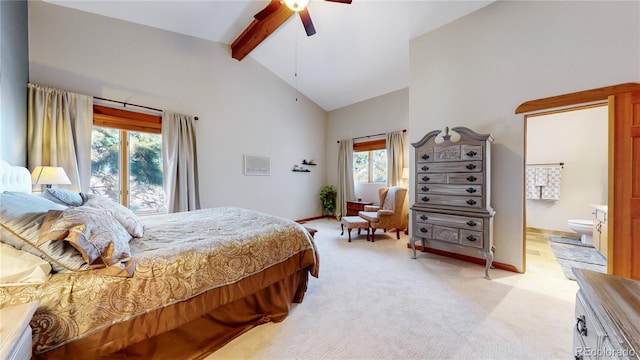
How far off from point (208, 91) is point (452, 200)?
4.24 m

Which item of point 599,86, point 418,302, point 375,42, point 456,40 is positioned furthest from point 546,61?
point 418,302

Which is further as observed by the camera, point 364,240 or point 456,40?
point 364,240

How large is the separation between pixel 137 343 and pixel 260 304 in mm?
759

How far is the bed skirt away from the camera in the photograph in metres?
1.11

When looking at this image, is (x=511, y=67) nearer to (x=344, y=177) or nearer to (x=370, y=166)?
(x=370, y=166)

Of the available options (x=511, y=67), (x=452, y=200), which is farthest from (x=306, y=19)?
(x=452, y=200)

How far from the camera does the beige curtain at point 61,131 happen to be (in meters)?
2.57

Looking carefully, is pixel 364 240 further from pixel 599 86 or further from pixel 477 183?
pixel 599 86

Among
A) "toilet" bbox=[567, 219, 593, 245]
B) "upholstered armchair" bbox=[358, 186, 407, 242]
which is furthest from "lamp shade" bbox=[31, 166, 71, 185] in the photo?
"toilet" bbox=[567, 219, 593, 245]

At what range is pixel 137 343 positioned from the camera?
1271 mm

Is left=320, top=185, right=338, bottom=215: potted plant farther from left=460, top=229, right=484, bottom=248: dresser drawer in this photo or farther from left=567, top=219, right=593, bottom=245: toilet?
left=567, top=219, right=593, bottom=245: toilet

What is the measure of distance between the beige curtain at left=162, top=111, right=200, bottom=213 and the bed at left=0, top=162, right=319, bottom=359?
5.17ft

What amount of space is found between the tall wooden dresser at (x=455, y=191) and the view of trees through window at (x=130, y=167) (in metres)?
3.95

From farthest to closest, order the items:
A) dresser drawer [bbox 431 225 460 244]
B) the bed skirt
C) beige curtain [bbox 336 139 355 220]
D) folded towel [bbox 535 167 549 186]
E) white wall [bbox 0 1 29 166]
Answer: beige curtain [bbox 336 139 355 220]
folded towel [bbox 535 167 549 186]
dresser drawer [bbox 431 225 460 244]
white wall [bbox 0 1 29 166]
the bed skirt
